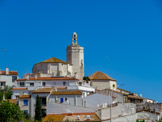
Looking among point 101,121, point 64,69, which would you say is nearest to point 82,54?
point 64,69

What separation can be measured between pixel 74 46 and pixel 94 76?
12.7 metres

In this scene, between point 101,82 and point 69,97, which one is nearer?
point 69,97

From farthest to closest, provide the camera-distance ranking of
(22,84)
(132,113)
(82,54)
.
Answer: (82,54) → (22,84) → (132,113)

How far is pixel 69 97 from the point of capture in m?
82.4

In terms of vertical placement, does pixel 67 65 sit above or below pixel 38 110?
above

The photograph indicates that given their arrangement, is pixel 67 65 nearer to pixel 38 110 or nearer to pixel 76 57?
pixel 76 57

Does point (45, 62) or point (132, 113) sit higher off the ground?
point (45, 62)

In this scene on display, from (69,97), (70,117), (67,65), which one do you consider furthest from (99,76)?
(70,117)

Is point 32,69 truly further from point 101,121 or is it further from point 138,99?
point 101,121

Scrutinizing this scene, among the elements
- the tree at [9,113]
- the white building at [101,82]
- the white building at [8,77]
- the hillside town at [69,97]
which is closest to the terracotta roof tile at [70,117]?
the hillside town at [69,97]

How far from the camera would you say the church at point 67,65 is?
106 metres

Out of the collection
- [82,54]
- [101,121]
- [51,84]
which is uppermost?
[82,54]

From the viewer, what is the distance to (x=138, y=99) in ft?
333

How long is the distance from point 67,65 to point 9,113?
36.8 metres
